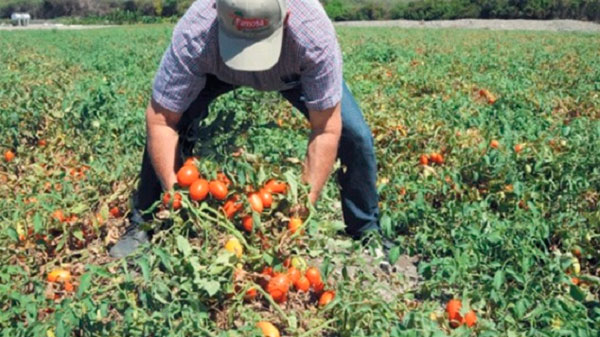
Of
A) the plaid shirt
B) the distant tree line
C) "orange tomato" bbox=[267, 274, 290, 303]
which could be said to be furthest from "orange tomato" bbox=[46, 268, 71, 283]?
the distant tree line

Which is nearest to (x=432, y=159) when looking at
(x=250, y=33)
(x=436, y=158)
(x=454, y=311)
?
(x=436, y=158)

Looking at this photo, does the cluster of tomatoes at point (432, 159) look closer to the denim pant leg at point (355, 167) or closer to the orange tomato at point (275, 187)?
the denim pant leg at point (355, 167)

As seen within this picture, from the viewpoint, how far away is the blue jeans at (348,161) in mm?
2828

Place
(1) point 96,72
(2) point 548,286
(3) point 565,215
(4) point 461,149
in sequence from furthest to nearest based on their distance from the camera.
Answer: (1) point 96,72 → (4) point 461,149 → (3) point 565,215 → (2) point 548,286

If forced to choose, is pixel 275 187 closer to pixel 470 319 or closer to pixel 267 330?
pixel 267 330

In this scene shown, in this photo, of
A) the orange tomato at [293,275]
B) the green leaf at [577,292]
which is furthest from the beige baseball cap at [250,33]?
the green leaf at [577,292]

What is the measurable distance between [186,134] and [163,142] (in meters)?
0.16

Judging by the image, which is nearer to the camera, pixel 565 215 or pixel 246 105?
pixel 565 215

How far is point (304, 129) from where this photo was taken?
Answer: 474 centimetres

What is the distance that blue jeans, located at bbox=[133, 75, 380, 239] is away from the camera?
283 cm

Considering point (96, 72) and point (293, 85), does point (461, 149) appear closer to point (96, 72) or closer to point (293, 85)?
point (293, 85)

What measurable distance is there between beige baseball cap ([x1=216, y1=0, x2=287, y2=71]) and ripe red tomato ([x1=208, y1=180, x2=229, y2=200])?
415 millimetres

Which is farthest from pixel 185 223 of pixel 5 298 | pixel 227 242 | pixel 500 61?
pixel 500 61

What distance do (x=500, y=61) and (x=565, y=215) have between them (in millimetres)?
7488
